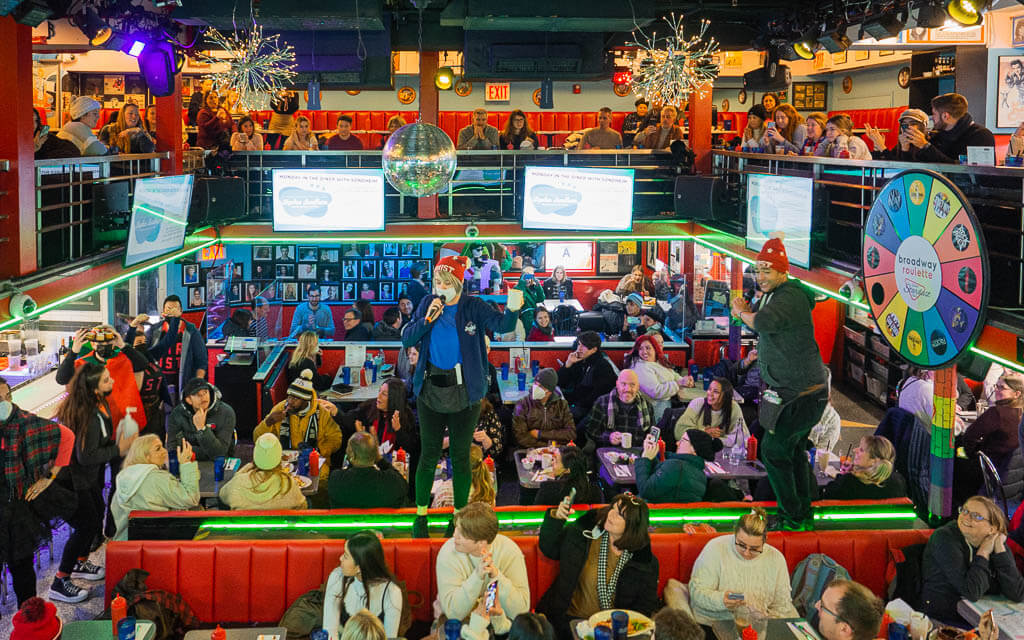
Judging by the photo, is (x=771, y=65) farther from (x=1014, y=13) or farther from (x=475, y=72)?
(x=475, y=72)

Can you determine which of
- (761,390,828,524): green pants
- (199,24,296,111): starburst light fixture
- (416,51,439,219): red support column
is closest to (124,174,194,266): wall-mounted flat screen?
(199,24,296,111): starburst light fixture

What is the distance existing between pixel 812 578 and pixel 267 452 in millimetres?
3470

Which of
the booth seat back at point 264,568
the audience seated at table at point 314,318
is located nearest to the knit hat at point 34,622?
the booth seat back at point 264,568

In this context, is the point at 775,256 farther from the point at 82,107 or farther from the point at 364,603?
the point at 82,107

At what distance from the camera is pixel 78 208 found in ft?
27.8

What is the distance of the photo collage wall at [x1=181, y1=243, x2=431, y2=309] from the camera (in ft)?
53.7

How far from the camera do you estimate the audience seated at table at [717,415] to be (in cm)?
809

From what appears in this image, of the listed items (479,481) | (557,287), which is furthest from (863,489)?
(557,287)

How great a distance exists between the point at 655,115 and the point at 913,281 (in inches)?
345

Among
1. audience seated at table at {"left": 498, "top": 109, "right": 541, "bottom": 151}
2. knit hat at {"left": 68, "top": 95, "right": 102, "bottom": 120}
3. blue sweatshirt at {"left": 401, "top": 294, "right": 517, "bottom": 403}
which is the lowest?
blue sweatshirt at {"left": 401, "top": 294, "right": 517, "bottom": 403}

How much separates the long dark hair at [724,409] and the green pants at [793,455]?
6.71ft

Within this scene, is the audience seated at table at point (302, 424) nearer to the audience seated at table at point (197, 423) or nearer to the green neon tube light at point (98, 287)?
the audience seated at table at point (197, 423)

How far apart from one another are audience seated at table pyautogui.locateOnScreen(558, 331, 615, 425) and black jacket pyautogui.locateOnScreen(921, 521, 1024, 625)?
13.6 feet

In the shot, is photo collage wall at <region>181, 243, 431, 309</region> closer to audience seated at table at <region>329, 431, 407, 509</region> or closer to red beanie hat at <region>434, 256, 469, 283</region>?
audience seated at table at <region>329, 431, 407, 509</region>
